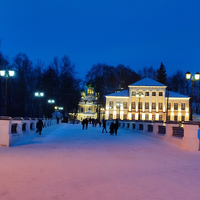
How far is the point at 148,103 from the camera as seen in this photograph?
271 feet

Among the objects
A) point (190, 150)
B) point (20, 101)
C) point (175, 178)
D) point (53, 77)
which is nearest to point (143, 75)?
point (53, 77)

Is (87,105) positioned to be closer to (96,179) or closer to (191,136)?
(191,136)

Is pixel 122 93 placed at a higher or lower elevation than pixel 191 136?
higher

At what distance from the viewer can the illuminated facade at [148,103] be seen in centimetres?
8075

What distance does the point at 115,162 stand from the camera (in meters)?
9.25

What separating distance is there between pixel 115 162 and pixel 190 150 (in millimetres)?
5548

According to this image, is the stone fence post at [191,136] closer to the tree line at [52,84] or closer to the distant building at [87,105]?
the tree line at [52,84]

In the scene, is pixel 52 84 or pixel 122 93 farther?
pixel 122 93

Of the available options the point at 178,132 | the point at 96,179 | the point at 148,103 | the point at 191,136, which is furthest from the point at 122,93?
the point at 96,179

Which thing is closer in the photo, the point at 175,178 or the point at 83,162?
the point at 175,178

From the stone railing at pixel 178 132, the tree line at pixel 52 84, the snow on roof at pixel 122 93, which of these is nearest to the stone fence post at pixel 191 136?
the stone railing at pixel 178 132

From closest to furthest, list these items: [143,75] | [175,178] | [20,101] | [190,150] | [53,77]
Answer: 1. [175,178]
2. [190,150]
3. [20,101]
4. [53,77]
5. [143,75]

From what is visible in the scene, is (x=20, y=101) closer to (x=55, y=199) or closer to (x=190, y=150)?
(x=190, y=150)

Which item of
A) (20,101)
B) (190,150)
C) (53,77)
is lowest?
(190,150)
